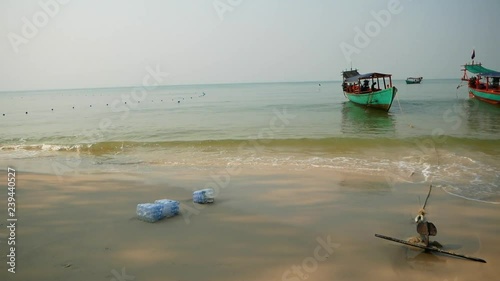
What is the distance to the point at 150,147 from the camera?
51.7ft

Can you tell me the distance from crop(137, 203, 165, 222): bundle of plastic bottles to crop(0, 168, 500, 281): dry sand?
0.13m

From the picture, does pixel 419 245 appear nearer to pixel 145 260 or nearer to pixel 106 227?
pixel 145 260

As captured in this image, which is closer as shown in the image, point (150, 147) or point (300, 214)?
point (300, 214)

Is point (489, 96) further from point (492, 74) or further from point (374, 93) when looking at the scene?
point (374, 93)

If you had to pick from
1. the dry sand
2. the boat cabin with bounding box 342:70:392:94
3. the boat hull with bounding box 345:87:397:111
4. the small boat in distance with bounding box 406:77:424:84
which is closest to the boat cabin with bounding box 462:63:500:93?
the boat cabin with bounding box 342:70:392:94

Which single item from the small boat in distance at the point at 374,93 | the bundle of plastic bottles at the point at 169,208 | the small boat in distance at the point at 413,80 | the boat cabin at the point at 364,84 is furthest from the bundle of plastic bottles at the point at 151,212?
the small boat in distance at the point at 413,80

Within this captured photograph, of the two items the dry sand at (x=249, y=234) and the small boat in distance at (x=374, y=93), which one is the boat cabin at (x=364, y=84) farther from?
the dry sand at (x=249, y=234)

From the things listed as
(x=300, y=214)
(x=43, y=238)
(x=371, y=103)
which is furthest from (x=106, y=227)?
(x=371, y=103)

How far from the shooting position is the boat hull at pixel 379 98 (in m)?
26.6

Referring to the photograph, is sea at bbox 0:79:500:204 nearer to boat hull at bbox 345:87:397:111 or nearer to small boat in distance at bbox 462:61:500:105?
boat hull at bbox 345:87:397:111

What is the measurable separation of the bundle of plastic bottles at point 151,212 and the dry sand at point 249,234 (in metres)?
0.13

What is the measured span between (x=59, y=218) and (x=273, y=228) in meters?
4.04

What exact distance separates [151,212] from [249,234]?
6.08ft

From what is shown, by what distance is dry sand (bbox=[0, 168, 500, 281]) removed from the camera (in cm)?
401
